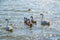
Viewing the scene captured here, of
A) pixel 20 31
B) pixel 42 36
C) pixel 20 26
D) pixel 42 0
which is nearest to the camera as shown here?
pixel 42 36

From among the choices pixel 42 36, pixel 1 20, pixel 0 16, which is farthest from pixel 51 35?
pixel 0 16

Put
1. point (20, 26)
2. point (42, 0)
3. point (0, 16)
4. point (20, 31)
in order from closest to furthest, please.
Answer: point (20, 31) < point (20, 26) < point (0, 16) < point (42, 0)

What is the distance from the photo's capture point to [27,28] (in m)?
23.8

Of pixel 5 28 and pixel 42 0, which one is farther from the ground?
pixel 42 0

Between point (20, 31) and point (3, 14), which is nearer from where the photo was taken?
point (20, 31)

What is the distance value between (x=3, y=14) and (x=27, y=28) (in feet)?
27.4

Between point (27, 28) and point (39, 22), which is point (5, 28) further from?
point (39, 22)

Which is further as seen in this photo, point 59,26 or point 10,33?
point 59,26

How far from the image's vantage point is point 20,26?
24484 mm

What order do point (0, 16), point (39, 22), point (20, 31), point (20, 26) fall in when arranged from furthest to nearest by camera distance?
point (0, 16)
point (39, 22)
point (20, 26)
point (20, 31)

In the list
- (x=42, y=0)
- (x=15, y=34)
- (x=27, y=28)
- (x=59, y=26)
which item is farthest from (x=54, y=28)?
(x=42, y=0)

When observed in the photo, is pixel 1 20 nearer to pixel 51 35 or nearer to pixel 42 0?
pixel 51 35

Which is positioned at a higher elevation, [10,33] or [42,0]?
[42,0]

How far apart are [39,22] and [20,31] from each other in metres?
4.33
